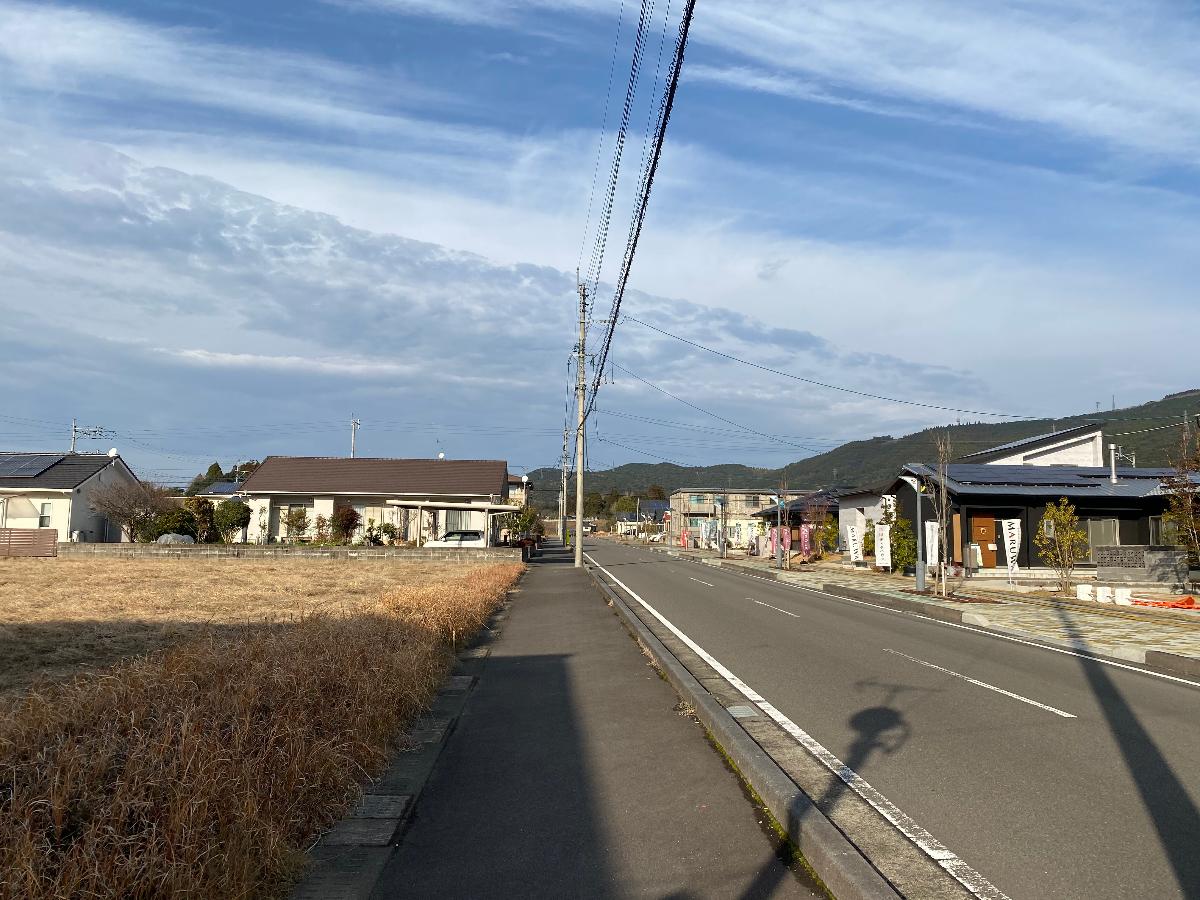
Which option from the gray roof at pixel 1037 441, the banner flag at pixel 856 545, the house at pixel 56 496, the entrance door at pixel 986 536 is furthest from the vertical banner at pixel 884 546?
the house at pixel 56 496

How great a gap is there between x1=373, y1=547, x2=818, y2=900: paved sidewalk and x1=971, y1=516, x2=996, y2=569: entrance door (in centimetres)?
2568

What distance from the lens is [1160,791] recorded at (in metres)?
5.78

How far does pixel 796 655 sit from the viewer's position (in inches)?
468

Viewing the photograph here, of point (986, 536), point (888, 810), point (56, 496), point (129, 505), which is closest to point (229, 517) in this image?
point (129, 505)

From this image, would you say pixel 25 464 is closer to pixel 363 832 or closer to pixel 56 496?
pixel 56 496

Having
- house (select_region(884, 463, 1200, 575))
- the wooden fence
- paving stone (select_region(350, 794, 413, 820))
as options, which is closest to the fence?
the wooden fence

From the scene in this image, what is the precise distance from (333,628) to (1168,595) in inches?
875

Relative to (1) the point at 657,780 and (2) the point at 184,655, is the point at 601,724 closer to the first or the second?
(1) the point at 657,780

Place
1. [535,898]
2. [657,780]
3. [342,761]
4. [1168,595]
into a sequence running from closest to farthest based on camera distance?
1. [535,898]
2. [342,761]
3. [657,780]
4. [1168,595]

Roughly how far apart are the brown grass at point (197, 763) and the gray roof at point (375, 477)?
38.5 metres

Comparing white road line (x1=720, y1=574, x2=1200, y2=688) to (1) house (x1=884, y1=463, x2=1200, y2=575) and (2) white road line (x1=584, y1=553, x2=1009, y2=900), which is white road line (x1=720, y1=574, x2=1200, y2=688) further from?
(1) house (x1=884, y1=463, x2=1200, y2=575)

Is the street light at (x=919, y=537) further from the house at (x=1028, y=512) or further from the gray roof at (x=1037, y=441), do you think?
the gray roof at (x=1037, y=441)

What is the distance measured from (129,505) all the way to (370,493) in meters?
11.2

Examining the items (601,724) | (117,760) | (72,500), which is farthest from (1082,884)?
(72,500)
